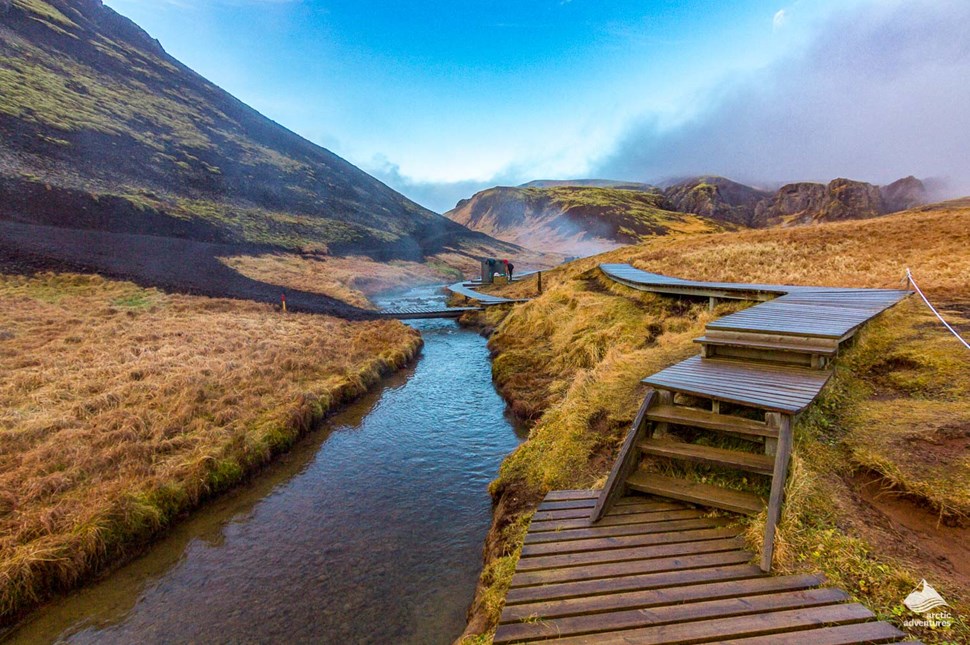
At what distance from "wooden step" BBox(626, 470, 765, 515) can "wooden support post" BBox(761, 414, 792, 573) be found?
1.02 feet

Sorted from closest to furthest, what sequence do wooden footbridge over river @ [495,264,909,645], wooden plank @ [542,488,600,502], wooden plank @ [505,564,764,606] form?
1. wooden footbridge over river @ [495,264,909,645]
2. wooden plank @ [505,564,764,606]
3. wooden plank @ [542,488,600,502]

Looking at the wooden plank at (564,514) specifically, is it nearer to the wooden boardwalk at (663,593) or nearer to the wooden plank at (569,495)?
the wooden boardwalk at (663,593)

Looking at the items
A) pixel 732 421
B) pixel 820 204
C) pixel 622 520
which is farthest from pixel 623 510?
pixel 820 204

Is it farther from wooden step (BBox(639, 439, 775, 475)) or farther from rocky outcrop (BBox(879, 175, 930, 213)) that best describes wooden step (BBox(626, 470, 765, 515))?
rocky outcrop (BBox(879, 175, 930, 213))

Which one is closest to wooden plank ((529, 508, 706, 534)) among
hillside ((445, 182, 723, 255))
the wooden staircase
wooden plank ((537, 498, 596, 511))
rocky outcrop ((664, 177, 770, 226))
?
the wooden staircase

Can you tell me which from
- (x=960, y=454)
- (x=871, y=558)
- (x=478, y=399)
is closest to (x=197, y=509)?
(x=478, y=399)

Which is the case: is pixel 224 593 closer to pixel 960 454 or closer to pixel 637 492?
pixel 637 492

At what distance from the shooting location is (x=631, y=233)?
115m

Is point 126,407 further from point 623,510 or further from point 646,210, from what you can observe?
point 646,210

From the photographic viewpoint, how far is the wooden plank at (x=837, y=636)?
10.1 feet

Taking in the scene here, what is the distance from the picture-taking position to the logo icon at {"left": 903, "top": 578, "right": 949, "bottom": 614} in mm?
3455

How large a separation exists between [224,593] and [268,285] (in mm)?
31179

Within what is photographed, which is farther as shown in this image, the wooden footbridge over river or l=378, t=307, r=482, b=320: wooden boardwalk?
l=378, t=307, r=482, b=320: wooden boardwalk

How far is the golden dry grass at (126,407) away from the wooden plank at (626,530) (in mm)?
8016
